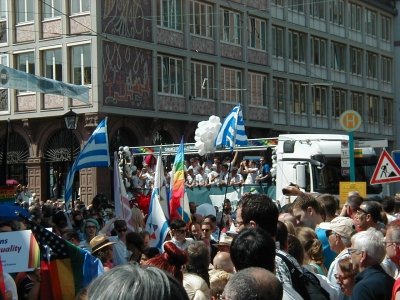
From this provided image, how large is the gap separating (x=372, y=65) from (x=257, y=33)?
1449 cm

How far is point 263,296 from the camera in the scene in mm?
3834

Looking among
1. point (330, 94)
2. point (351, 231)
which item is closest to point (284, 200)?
point (351, 231)

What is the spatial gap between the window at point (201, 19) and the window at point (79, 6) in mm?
6425

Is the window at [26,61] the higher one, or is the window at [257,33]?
the window at [257,33]

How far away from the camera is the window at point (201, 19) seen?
4194 cm

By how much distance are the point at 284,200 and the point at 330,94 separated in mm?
33247

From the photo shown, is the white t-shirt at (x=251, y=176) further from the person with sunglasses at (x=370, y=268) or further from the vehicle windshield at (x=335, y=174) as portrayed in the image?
the person with sunglasses at (x=370, y=268)

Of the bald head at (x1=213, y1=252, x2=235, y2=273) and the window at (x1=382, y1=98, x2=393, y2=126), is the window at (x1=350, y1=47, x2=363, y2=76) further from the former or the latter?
the bald head at (x1=213, y1=252, x2=235, y2=273)

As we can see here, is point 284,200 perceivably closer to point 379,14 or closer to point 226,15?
point 226,15

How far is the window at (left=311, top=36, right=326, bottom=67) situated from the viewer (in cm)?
5216

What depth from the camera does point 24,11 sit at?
38312mm

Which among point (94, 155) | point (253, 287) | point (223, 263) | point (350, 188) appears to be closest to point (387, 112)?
point (350, 188)

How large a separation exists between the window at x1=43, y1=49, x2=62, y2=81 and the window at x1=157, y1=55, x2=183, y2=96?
443 cm

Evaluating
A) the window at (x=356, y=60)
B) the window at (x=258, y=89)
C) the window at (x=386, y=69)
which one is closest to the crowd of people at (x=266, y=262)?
the window at (x=258, y=89)
